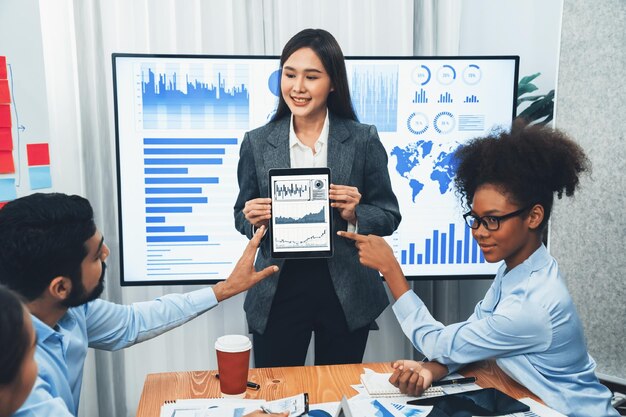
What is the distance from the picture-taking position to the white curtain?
2.61 meters

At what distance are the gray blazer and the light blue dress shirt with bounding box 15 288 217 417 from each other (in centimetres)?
34

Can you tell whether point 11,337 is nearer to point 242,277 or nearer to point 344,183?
point 242,277

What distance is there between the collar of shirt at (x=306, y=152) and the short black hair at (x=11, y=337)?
117 cm

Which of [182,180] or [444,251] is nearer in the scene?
[182,180]

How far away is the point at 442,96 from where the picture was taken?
8.57 feet

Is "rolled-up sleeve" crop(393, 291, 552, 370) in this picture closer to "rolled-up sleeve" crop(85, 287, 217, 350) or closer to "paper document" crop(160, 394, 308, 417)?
"paper document" crop(160, 394, 308, 417)

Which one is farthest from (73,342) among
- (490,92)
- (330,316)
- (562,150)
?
(490,92)

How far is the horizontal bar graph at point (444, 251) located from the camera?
268 cm

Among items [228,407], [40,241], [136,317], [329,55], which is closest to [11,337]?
[40,241]

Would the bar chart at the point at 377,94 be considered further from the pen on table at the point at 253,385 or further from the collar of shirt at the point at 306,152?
the pen on table at the point at 253,385

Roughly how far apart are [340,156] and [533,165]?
67 centimetres

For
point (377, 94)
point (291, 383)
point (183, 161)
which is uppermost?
point (377, 94)

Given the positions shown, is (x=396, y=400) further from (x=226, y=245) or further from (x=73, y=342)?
(x=226, y=245)

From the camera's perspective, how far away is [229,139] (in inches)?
100
